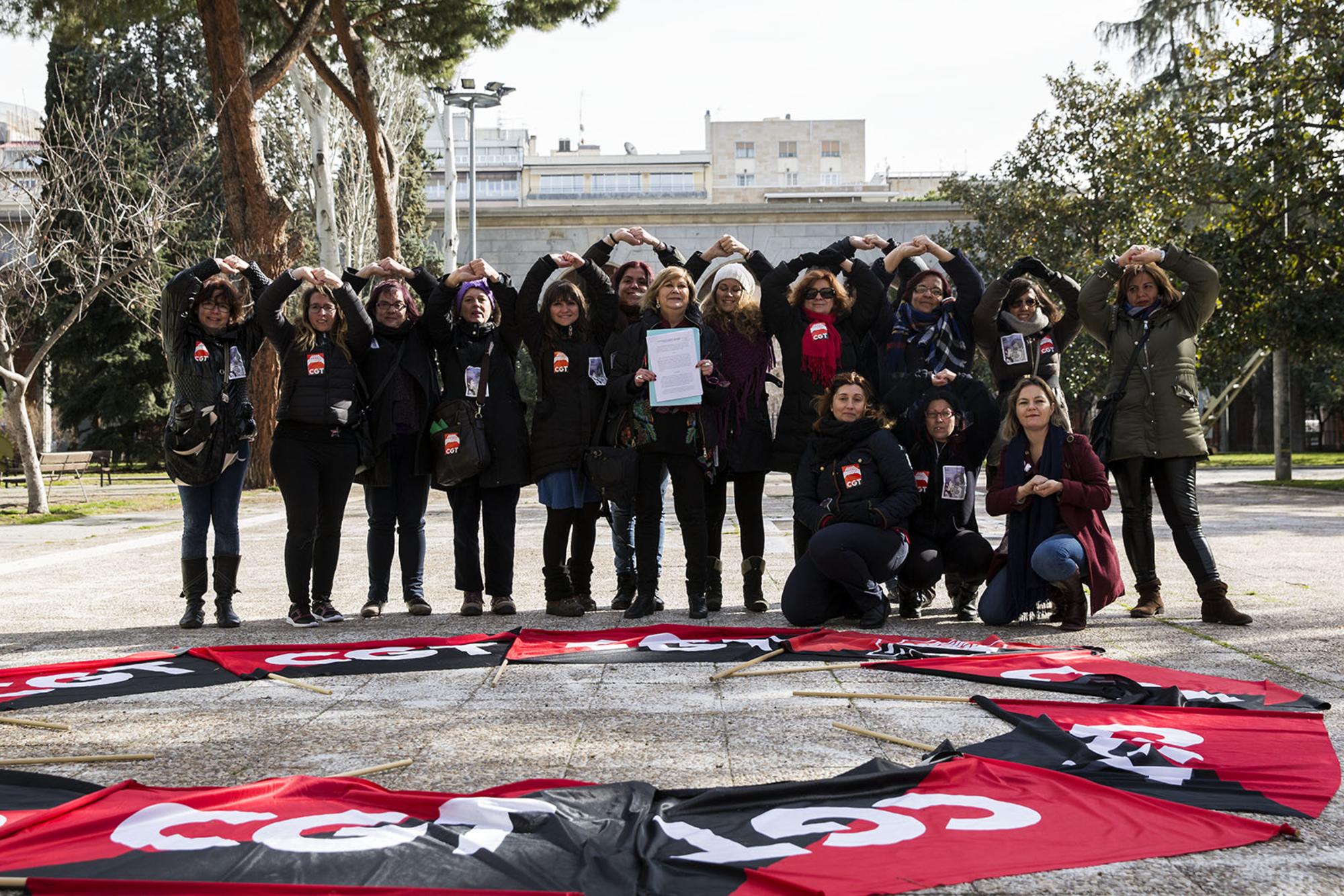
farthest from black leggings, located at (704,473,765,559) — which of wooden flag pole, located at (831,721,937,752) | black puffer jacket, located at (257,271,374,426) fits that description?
wooden flag pole, located at (831,721,937,752)

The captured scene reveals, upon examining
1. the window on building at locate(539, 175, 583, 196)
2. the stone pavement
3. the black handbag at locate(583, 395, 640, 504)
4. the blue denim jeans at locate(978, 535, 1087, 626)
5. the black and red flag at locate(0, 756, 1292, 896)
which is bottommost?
the stone pavement

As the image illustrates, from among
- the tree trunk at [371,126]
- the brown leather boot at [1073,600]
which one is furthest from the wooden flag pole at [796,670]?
the tree trunk at [371,126]

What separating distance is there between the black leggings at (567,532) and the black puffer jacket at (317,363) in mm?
1248

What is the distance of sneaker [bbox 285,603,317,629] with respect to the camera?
706 centimetres

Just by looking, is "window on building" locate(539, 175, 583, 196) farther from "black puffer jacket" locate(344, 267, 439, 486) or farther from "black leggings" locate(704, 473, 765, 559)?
"black leggings" locate(704, 473, 765, 559)

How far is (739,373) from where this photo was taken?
734 centimetres

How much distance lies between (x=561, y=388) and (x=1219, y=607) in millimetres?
3685

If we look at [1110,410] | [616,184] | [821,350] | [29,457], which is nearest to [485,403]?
[821,350]

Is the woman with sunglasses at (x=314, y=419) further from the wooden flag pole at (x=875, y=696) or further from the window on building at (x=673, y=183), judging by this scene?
the window on building at (x=673, y=183)

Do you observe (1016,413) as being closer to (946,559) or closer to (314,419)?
(946,559)

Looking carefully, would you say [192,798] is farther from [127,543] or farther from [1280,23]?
[1280,23]

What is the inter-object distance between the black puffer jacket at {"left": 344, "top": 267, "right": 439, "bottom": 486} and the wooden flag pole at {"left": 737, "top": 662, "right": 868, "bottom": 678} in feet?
8.82

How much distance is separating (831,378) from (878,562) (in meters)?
1.16

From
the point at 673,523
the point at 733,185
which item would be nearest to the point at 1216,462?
the point at 673,523
